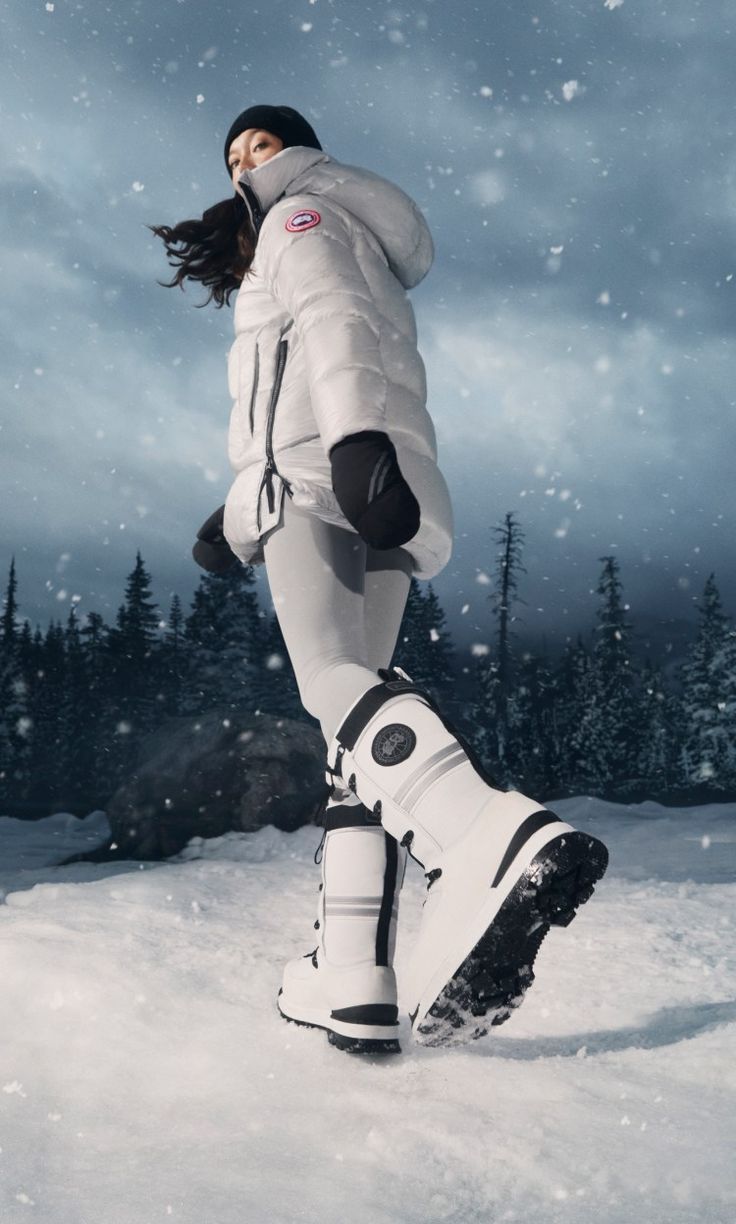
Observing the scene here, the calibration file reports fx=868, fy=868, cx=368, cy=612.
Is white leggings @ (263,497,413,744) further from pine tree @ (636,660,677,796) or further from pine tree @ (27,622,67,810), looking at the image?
pine tree @ (27,622,67,810)

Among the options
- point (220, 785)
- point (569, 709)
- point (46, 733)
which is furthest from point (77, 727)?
point (220, 785)

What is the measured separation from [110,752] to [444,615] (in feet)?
56.9

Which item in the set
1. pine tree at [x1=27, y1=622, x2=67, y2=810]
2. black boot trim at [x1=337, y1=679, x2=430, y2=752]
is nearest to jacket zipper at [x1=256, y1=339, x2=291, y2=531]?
black boot trim at [x1=337, y1=679, x2=430, y2=752]

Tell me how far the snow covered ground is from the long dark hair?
1.79 meters

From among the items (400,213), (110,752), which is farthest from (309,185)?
(110,752)

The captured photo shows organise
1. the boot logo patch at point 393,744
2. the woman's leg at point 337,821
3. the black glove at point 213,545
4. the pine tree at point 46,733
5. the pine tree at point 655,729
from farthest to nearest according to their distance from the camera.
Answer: the pine tree at point 46,733
the pine tree at point 655,729
the black glove at point 213,545
the woman's leg at point 337,821
the boot logo patch at point 393,744

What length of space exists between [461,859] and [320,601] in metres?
0.63

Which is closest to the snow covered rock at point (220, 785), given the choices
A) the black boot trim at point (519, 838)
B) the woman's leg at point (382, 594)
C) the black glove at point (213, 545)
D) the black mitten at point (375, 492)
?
the black glove at point (213, 545)

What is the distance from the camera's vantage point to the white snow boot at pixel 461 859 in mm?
1360

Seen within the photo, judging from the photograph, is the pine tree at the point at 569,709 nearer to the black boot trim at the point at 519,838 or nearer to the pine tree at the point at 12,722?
the pine tree at the point at 12,722

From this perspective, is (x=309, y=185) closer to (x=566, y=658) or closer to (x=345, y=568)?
(x=345, y=568)

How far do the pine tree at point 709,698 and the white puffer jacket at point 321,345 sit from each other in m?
38.9

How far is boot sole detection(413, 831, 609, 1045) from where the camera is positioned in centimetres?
134

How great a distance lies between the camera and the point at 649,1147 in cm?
120
